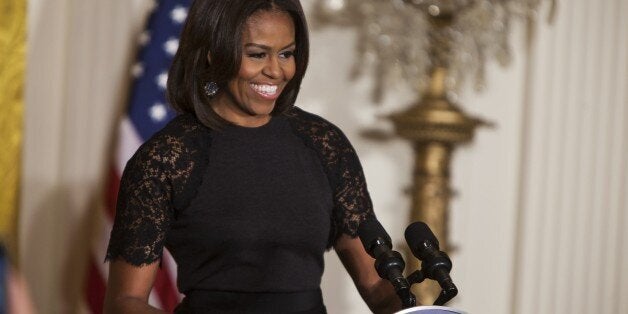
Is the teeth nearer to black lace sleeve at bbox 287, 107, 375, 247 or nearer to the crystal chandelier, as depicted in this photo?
black lace sleeve at bbox 287, 107, 375, 247

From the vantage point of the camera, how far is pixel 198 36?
246 centimetres

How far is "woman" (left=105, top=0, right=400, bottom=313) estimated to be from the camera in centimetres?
243

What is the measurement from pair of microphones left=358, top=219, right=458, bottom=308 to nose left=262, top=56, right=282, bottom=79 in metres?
0.43

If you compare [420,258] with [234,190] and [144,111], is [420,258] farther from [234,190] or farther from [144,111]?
[144,111]

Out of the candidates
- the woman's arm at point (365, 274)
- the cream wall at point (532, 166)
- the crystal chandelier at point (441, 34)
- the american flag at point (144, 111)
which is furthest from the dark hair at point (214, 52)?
the cream wall at point (532, 166)

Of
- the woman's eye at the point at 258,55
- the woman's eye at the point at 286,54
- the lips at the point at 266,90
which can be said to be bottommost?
the lips at the point at 266,90

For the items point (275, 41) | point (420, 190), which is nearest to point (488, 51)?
point (420, 190)

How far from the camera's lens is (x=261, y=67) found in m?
2.48

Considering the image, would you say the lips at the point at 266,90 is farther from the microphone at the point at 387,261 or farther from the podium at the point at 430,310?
the podium at the point at 430,310

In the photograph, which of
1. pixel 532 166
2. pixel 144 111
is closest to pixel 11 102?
pixel 144 111

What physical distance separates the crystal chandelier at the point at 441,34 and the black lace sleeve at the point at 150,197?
221cm

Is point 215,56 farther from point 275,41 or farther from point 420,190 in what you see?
point 420,190

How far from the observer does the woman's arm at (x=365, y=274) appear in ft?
8.41

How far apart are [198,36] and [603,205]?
3.04m
